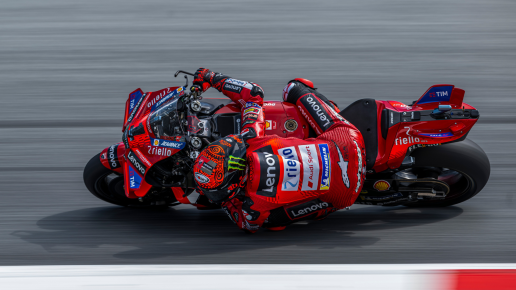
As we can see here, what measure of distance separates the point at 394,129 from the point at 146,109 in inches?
75.7

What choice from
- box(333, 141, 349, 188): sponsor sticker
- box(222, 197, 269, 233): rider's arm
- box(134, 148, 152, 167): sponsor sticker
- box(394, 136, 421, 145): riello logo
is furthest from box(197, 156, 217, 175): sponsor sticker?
box(394, 136, 421, 145): riello logo

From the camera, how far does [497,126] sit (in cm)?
547

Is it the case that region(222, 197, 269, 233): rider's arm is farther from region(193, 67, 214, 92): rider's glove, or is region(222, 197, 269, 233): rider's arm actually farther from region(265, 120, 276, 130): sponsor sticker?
region(193, 67, 214, 92): rider's glove

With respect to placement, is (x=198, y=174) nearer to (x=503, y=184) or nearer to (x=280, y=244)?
(x=280, y=244)

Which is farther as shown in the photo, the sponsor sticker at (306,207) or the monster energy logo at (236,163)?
the sponsor sticker at (306,207)

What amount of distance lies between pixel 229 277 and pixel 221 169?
70 cm

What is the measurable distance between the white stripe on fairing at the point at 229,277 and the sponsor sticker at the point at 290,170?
58 cm

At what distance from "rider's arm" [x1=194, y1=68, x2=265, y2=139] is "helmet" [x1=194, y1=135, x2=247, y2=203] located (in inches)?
8.5

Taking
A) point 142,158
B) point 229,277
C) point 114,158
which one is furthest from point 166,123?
point 229,277

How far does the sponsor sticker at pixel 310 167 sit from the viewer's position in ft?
11.5

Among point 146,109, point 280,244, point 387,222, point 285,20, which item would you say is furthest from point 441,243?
point 285,20

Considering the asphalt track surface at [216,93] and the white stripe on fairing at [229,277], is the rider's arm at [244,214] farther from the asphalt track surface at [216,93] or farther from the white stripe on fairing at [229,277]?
the white stripe on fairing at [229,277]

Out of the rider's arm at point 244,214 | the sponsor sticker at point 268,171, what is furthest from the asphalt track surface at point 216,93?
the sponsor sticker at point 268,171

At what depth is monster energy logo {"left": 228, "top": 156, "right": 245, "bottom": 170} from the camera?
3378mm
